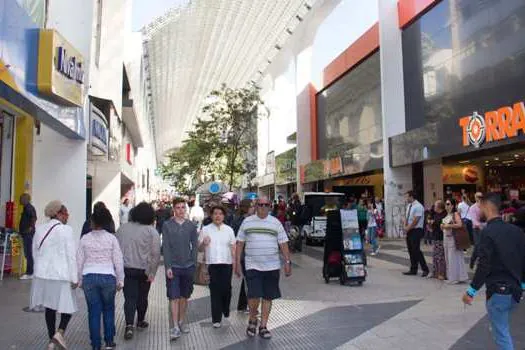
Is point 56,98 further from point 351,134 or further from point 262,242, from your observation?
point 351,134

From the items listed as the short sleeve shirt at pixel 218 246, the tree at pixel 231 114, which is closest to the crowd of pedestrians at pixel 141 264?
the short sleeve shirt at pixel 218 246

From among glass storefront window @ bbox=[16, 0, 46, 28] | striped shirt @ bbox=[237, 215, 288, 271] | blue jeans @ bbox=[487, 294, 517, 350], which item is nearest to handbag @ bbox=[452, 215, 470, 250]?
striped shirt @ bbox=[237, 215, 288, 271]

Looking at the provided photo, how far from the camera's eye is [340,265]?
11000mm

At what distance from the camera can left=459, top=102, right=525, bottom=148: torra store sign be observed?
1499 centimetres

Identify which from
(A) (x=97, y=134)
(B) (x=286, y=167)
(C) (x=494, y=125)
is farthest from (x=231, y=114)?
(C) (x=494, y=125)

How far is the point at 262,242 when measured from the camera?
21.9ft

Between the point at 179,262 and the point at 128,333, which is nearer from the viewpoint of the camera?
the point at 128,333

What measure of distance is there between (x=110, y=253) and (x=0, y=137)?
7.60m

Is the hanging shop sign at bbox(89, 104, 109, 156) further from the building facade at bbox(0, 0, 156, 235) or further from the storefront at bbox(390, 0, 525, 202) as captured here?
the storefront at bbox(390, 0, 525, 202)

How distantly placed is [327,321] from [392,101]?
17727mm

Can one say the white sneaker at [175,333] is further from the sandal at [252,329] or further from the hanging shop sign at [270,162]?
the hanging shop sign at [270,162]

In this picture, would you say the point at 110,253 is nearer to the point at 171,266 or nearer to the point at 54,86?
the point at 171,266

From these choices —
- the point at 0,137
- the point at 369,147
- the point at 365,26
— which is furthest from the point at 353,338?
the point at 365,26

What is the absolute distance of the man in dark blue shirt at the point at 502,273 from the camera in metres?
4.54
